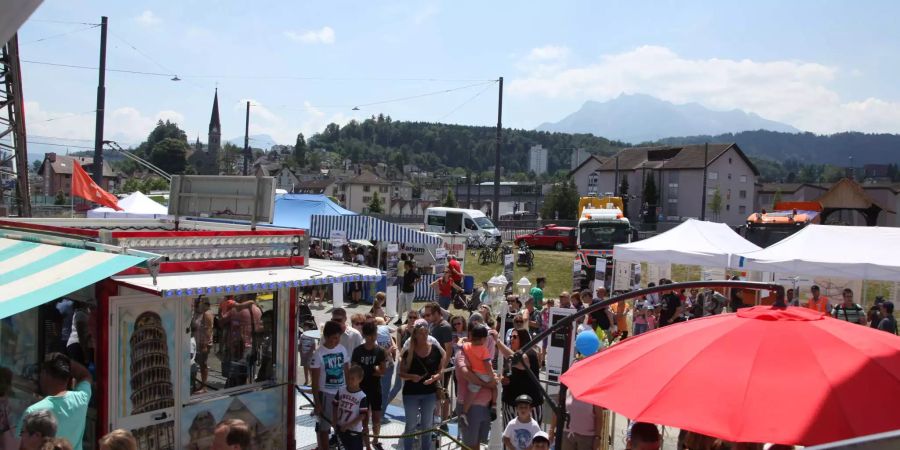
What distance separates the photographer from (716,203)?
233 ft

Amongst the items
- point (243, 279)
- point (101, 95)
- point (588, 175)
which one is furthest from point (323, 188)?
point (243, 279)

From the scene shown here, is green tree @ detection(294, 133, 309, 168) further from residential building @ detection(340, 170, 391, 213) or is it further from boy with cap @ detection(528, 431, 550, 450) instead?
boy with cap @ detection(528, 431, 550, 450)

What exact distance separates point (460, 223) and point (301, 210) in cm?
1831

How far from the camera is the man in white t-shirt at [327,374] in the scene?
7.15 metres

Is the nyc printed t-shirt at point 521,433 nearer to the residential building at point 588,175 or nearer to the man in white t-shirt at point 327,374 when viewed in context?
the man in white t-shirt at point 327,374

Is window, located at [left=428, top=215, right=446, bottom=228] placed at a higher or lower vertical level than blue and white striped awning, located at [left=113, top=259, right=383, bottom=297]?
lower

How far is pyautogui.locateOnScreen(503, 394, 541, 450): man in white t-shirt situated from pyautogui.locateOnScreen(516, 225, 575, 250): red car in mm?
34090

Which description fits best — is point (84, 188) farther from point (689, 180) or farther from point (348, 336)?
point (689, 180)

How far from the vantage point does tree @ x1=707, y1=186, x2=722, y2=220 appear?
71000 millimetres

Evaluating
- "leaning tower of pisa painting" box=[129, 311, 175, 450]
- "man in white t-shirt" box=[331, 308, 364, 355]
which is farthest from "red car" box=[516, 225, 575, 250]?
"leaning tower of pisa painting" box=[129, 311, 175, 450]

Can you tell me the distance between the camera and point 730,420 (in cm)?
308

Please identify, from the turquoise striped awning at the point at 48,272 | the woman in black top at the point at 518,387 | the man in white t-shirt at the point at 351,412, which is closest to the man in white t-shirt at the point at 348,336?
the man in white t-shirt at the point at 351,412

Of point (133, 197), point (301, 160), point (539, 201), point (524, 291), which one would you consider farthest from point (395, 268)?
point (301, 160)

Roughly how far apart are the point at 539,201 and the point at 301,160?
268ft
